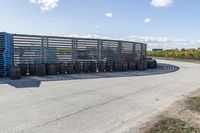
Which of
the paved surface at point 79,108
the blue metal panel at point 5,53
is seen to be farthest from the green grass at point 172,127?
the blue metal panel at point 5,53

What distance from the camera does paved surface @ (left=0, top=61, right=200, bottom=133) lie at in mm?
5285

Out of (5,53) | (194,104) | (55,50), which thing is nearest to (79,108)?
(194,104)

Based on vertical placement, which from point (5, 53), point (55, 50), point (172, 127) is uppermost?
point (55, 50)

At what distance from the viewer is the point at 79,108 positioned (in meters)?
6.79

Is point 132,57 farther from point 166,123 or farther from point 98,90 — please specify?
point 166,123

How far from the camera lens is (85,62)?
16734mm

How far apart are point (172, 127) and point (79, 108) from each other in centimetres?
258

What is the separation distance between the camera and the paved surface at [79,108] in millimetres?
5285

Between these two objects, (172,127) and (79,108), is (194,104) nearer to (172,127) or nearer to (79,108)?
(172,127)

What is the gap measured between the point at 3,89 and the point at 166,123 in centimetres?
632

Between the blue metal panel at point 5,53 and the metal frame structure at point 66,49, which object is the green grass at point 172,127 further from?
the metal frame structure at point 66,49

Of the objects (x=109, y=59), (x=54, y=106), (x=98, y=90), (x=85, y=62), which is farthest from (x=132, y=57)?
(x=54, y=106)

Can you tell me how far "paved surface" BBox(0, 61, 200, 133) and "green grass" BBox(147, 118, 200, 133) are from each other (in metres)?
0.37

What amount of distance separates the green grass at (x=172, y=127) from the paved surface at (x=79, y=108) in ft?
1.22
